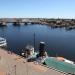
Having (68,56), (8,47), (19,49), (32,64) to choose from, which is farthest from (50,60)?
(8,47)

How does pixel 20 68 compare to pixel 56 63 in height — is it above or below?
above

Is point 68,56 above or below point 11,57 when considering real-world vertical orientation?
below

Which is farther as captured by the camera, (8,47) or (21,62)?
(8,47)

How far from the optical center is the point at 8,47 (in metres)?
70.9

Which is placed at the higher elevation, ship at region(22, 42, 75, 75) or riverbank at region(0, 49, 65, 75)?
riverbank at region(0, 49, 65, 75)

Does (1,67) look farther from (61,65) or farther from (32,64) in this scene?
(61,65)

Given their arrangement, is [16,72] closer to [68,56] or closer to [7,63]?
[7,63]

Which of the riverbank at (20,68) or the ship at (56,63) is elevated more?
the riverbank at (20,68)

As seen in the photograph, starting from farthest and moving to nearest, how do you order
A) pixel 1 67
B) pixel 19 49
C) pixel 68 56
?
pixel 19 49
pixel 68 56
pixel 1 67

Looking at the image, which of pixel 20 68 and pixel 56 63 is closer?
pixel 20 68

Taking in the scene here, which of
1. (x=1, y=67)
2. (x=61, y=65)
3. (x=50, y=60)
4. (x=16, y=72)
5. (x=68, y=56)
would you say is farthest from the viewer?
(x=68, y=56)

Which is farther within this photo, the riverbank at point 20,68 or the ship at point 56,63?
the ship at point 56,63

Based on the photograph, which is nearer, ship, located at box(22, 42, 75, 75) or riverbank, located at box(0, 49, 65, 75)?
riverbank, located at box(0, 49, 65, 75)

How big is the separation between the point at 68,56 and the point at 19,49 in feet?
57.3
